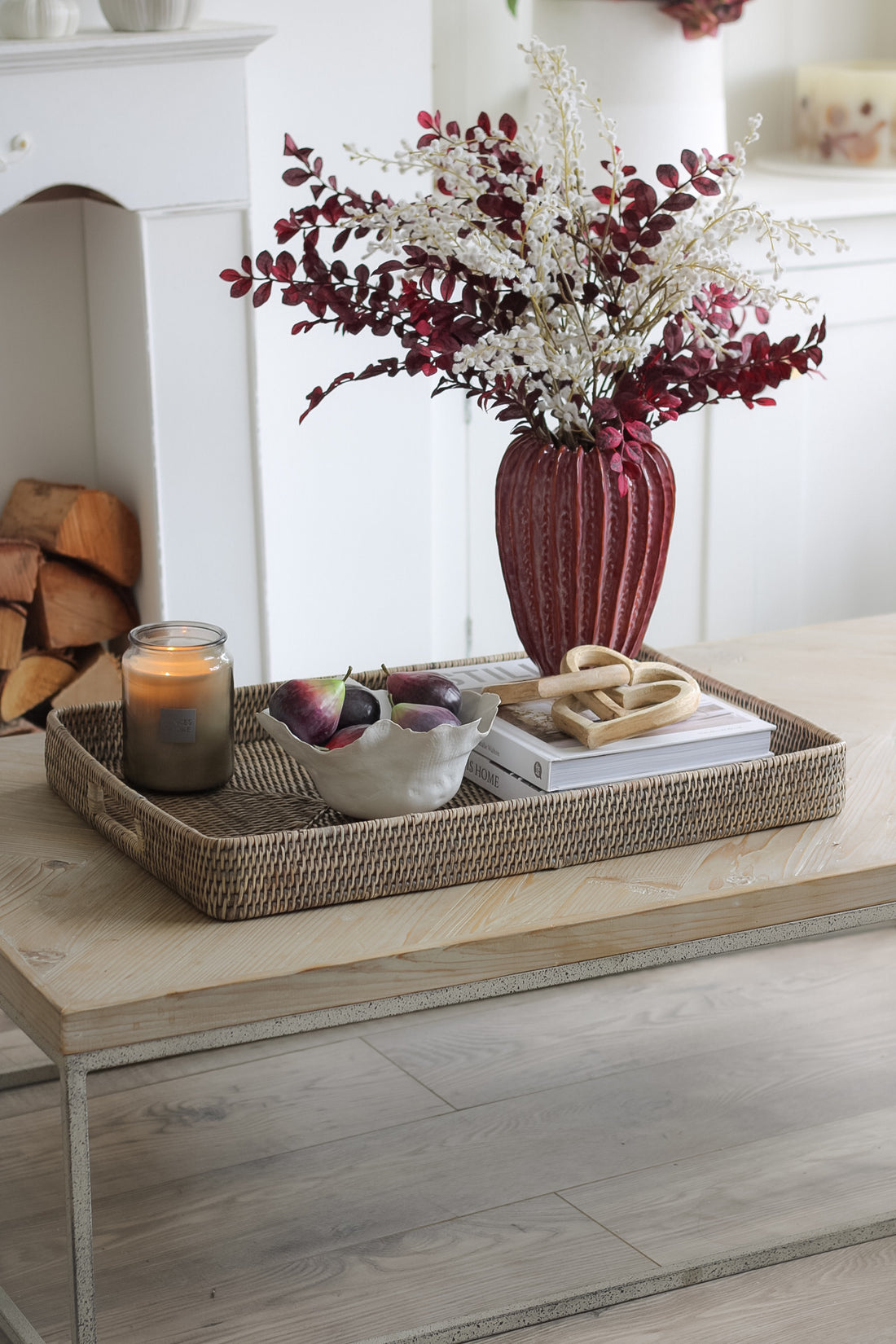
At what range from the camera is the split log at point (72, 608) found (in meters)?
2.56

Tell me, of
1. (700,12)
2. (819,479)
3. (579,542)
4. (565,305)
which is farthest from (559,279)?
(819,479)

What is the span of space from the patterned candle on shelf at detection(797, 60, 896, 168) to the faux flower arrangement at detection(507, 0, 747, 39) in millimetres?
467

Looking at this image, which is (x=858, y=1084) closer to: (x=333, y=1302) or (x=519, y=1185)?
(x=519, y=1185)

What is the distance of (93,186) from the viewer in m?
2.34

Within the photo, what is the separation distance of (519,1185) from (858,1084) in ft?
1.48

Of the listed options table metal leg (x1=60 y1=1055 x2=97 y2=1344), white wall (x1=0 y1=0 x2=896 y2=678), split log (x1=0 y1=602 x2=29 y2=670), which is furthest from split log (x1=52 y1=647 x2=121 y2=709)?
table metal leg (x1=60 y1=1055 x2=97 y2=1344)

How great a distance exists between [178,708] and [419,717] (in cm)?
23

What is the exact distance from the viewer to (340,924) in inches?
52.4

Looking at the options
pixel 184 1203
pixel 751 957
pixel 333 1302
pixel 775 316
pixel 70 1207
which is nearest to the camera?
pixel 70 1207

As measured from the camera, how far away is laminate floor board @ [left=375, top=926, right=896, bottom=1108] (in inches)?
77.5

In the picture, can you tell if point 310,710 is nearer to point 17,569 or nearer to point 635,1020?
point 635,1020

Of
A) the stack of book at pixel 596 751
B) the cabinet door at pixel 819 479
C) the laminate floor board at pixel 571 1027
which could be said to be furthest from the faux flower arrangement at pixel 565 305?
the cabinet door at pixel 819 479

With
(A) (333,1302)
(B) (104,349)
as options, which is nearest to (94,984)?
(A) (333,1302)

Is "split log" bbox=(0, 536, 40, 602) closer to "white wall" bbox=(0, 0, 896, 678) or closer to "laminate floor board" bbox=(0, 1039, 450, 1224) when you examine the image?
"white wall" bbox=(0, 0, 896, 678)
